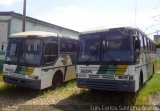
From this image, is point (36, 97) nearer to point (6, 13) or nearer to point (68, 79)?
point (68, 79)

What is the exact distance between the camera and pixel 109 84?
30.3 ft

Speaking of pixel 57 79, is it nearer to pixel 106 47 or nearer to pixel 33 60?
pixel 33 60

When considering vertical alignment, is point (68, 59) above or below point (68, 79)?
above

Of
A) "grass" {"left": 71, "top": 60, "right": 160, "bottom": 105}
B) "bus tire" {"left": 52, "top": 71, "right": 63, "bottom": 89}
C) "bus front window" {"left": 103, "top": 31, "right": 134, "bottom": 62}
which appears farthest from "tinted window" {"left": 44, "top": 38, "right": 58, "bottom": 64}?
"bus front window" {"left": 103, "top": 31, "right": 134, "bottom": 62}

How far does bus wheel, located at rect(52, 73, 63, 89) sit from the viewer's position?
11.9 metres

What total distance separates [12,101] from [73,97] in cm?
242

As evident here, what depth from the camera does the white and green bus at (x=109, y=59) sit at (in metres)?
8.97

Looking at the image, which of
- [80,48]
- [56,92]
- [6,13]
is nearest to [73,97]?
[56,92]

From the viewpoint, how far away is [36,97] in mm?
10531

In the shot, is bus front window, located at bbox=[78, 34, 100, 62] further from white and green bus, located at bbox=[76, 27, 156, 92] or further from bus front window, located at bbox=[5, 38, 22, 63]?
bus front window, located at bbox=[5, 38, 22, 63]

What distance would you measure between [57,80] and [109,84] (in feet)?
12.1

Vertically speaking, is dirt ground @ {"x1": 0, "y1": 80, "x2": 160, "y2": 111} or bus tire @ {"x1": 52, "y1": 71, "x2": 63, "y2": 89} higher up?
bus tire @ {"x1": 52, "y1": 71, "x2": 63, "y2": 89}

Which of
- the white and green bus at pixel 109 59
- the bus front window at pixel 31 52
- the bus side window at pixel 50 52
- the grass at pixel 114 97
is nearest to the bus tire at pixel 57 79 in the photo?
the bus side window at pixel 50 52

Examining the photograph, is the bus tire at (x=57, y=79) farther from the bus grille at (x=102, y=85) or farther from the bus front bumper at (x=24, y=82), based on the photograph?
the bus grille at (x=102, y=85)
